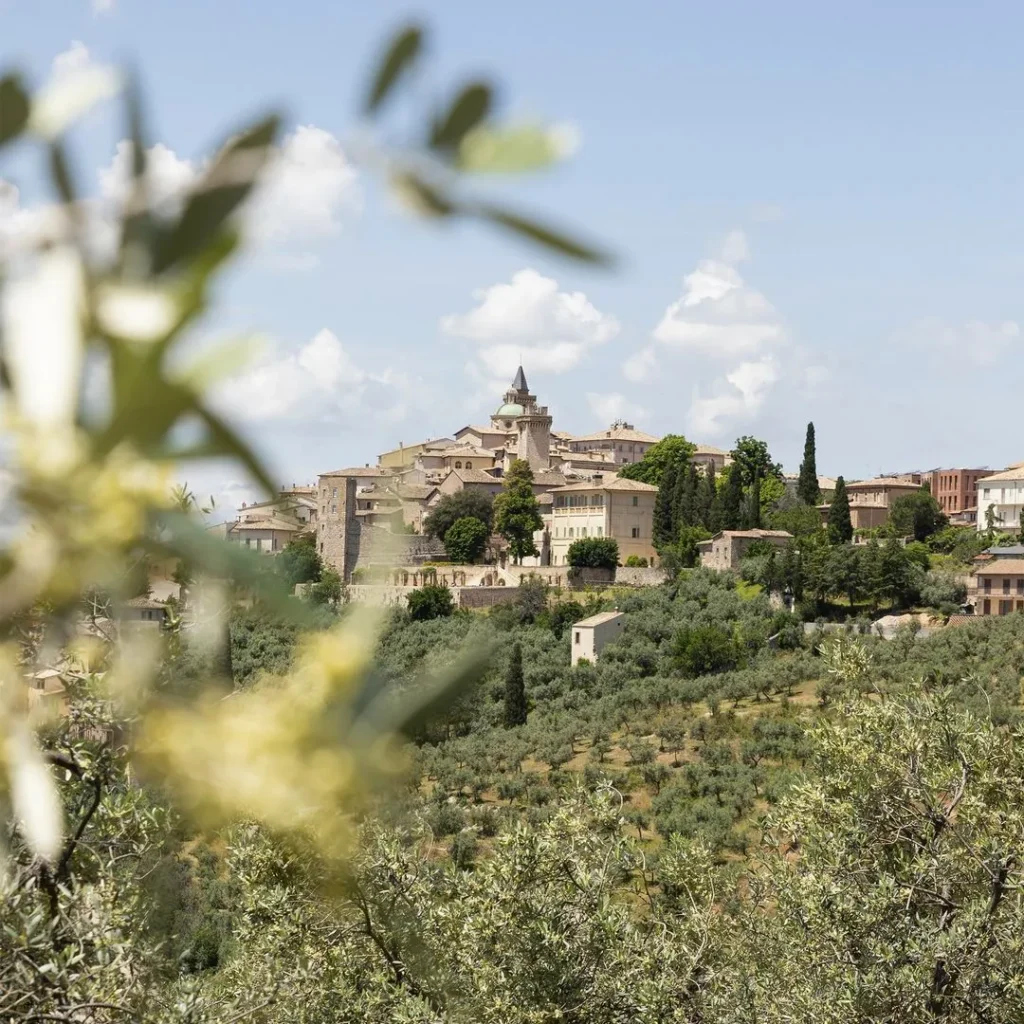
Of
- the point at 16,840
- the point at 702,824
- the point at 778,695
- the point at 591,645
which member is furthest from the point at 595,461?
the point at 16,840

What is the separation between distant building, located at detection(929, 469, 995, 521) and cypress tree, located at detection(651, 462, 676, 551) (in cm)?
2628

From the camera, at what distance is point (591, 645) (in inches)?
1747

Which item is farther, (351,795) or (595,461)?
(595,461)

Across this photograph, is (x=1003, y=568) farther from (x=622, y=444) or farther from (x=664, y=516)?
(x=622, y=444)

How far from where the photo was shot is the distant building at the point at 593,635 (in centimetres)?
4431

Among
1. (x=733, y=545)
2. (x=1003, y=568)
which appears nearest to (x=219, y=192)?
(x=1003, y=568)

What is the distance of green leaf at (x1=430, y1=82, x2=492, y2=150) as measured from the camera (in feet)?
1.76

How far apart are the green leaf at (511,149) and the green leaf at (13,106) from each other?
0.60 ft

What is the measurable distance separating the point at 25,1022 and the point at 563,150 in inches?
115

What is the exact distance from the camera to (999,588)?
1711 inches

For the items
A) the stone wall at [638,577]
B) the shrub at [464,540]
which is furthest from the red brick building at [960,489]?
the shrub at [464,540]

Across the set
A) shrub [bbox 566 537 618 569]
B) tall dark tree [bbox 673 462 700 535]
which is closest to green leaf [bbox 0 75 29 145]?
shrub [bbox 566 537 618 569]

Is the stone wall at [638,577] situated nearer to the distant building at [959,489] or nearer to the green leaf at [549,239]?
the distant building at [959,489]

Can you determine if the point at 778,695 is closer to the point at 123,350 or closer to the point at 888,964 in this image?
the point at 888,964
